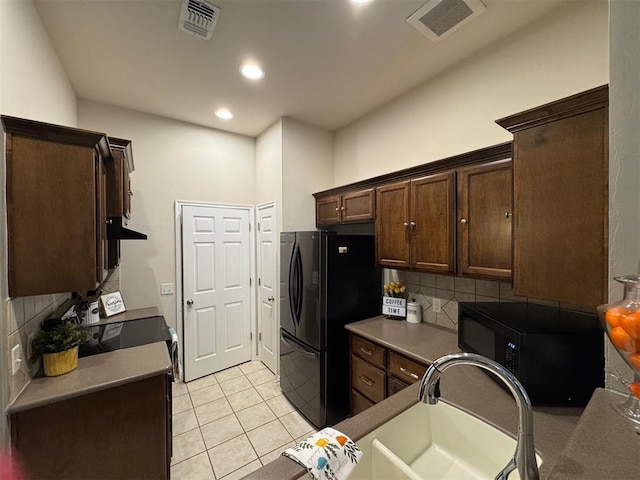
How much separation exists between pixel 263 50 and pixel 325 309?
2.10 m

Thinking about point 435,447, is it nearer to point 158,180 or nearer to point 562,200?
point 562,200

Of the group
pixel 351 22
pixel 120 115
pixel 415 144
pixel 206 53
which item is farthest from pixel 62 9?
pixel 415 144

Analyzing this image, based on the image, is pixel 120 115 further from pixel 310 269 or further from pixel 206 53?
pixel 310 269

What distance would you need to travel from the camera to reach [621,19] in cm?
77

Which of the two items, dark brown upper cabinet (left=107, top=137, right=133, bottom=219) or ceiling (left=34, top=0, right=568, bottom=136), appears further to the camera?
dark brown upper cabinet (left=107, top=137, right=133, bottom=219)

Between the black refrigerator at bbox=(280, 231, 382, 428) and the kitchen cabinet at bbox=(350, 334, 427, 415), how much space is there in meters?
0.14

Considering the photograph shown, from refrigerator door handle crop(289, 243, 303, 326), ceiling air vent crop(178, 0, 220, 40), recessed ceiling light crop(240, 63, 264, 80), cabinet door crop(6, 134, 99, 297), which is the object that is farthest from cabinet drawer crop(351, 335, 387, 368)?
ceiling air vent crop(178, 0, 220, 40)

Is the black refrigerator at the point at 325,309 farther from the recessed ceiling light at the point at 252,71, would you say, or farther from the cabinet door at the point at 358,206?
the recessed ceiling light at the point at 252,71

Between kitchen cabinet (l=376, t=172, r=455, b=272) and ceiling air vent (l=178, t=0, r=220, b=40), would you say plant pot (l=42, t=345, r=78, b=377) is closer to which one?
ceiling air vent (l=178, t=0, r=220, b=40)

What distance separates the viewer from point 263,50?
1.99 metres

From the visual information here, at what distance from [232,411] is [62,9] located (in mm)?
3281

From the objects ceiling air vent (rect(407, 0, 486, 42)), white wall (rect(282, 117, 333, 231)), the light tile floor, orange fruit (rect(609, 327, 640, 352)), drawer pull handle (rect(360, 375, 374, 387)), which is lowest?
the light tile floor

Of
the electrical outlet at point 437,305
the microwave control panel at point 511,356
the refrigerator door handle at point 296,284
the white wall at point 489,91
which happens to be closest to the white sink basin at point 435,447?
the microwave control panel at point 511,356

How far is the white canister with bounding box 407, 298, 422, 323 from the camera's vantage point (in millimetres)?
2410
